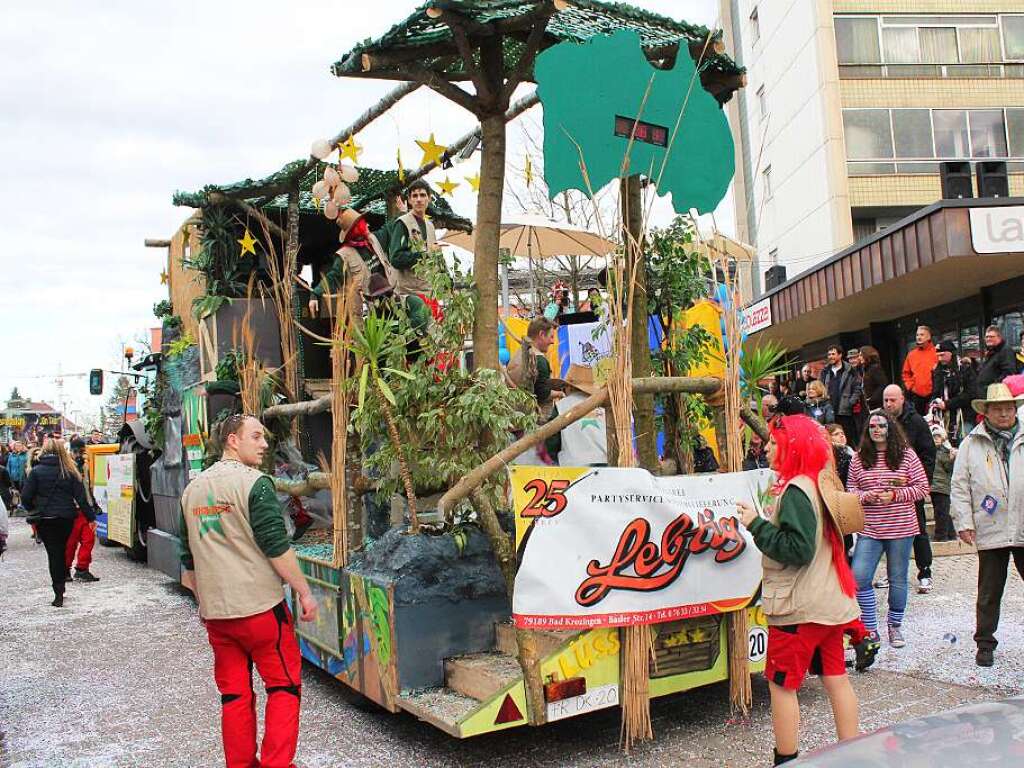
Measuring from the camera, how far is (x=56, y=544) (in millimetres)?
9891

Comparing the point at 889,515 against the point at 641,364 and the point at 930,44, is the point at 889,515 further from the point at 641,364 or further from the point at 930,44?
the point at 930,44

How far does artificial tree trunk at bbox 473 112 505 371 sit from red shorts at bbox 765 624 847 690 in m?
2.23

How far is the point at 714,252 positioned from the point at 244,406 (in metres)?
3.89

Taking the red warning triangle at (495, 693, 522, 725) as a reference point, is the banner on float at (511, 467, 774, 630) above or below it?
above

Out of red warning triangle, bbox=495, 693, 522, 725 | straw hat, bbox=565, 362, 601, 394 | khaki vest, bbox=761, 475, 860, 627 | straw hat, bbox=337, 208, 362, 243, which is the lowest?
red warning triangle, bbox=495, 693, 522, 725

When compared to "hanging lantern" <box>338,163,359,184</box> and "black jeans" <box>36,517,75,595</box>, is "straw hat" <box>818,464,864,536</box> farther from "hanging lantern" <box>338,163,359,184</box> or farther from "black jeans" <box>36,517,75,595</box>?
"black jeans" <box>36,517,75,595</box>

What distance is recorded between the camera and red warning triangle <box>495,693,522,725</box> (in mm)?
4148

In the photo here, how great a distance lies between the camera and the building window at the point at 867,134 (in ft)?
77.6

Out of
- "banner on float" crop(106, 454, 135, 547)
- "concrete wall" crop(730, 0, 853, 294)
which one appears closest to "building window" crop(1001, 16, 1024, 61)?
"concrete wall" crop(730, 0, 853, 294)

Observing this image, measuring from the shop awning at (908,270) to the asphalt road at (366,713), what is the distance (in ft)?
17.7

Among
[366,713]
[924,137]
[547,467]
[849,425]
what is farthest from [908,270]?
[924,137]

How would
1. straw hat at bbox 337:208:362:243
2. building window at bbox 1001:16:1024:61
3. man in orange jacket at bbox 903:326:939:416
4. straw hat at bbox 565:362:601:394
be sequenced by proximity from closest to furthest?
straw hat at bbox 337:208:362:243, straw hat at bbox 565:362:601:394, man in orange jacket at bbox 903:326:939:416, building window at bbox 1001:16:1024:61

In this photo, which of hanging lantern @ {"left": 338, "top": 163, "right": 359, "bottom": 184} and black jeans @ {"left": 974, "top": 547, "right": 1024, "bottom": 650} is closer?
black jeans @ {"left": 974, "top": 547, "right": 1024, "bottom": 650}

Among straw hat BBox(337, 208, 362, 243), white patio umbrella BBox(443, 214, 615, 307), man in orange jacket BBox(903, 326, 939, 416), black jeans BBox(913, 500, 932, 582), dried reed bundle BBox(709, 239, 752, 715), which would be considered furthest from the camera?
man in orange jacket BBox(903, 326, 939, 416)
